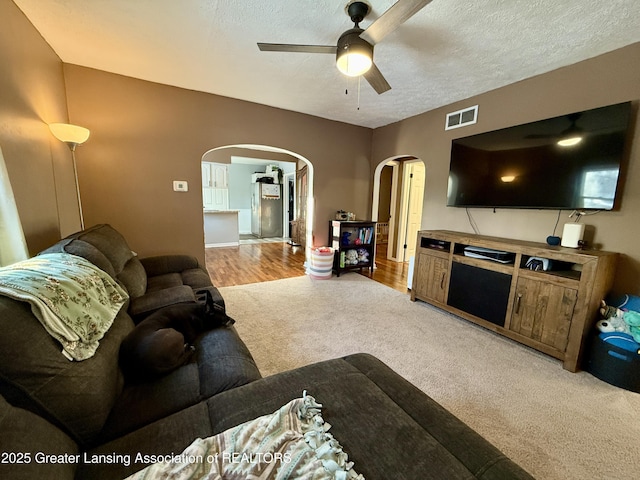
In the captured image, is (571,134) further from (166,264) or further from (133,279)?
(166,264)

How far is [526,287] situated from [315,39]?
9.03ft

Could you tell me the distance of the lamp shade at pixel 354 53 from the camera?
5.42ft

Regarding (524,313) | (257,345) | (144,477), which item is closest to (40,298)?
(144,477)

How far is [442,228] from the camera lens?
3.53 meters

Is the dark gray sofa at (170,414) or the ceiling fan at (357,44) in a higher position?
the ceiling fan at (357,44)

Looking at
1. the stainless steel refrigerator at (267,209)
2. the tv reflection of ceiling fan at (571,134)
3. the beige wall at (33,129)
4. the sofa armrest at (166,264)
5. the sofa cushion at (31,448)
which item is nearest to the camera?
the sofa cushion at (31,448)

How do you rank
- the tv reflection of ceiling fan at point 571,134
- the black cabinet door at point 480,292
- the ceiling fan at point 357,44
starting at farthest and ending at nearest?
the black cabinet door at point 480,292 → the tv reflection of ceiling fan at point 571,134 → the ceiling fan at point 357,44

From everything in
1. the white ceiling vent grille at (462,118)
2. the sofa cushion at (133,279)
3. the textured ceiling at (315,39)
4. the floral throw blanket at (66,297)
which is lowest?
the sofa cushion at (133,279)

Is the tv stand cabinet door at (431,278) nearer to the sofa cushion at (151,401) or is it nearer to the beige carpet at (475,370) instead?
the beige carpet at (475,370)

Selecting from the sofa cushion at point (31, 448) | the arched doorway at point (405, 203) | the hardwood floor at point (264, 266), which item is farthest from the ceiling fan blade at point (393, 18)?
the arched doorway at point (405, 203)

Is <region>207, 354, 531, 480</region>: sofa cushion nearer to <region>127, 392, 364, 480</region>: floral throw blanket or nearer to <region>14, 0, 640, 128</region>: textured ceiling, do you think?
<region>127, 392, 364, 480</region>: floral throw blanket

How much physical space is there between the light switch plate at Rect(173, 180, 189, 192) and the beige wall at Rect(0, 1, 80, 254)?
98 cm

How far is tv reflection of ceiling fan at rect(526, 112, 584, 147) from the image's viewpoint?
2.16 m

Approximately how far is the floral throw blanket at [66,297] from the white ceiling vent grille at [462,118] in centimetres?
383
